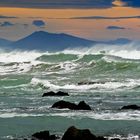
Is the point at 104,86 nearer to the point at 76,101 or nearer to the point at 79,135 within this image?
the point at 76,101

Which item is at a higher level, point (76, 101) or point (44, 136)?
point (76, 101)

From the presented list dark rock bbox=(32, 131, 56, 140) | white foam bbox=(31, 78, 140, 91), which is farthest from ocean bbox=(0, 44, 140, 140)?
dark rock bbox=(32, 131, 56, 140)

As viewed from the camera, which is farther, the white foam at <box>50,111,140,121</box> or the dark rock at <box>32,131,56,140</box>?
the white foam at <box>50,111,140,121</box>

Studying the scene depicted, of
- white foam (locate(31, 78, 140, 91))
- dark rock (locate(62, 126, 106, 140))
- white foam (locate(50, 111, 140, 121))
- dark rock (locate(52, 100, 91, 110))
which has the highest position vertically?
white foam (locate(31, 78, 140, 91))

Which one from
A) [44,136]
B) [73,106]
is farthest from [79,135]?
[73,106]

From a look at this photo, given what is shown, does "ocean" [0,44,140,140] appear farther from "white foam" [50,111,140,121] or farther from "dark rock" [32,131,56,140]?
"dark rock" [32,131,56,140]

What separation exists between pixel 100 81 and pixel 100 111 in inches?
934

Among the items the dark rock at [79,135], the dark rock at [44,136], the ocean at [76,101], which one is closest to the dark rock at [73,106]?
the ocean at [76,101]

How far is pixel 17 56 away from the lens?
11312 centimetres

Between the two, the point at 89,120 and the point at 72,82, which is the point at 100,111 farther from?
the point at 72,82

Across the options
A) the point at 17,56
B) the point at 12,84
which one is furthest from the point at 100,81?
the point at 17,56

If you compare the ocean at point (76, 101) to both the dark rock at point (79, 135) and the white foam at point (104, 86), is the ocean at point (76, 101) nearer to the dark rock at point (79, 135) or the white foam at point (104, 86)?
the white foam at point (104, 86)

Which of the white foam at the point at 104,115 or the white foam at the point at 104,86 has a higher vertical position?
the white foam at the point at 104,86

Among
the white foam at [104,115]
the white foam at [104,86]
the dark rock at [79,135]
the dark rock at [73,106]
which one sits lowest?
the dark rock at [79,135]
